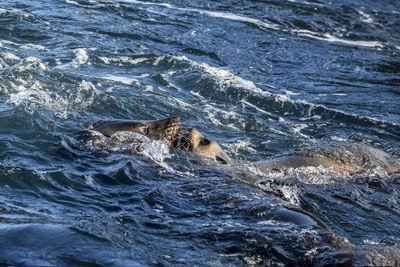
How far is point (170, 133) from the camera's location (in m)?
6.30

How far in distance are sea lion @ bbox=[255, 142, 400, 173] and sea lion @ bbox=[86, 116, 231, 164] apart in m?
0.56

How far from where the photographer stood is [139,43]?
11.1 metres

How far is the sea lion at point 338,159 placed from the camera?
21.3 ft

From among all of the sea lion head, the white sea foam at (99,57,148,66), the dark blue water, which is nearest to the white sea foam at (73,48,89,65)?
the dark blue water

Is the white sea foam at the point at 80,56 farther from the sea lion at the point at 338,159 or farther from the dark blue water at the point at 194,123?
the sea lion at the point at 338,159

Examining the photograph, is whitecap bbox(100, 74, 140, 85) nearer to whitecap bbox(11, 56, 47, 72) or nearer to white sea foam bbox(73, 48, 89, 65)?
white sea foam bbox(73, 48, 89, 65)

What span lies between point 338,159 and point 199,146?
1632 millimetres

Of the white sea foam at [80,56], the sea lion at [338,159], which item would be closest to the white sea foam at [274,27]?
the white sea foam at [80,56]

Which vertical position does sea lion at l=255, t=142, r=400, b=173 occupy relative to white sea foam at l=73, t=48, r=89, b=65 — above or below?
below

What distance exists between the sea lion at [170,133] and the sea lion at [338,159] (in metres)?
0.56

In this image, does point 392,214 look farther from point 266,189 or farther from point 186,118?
point 186,118

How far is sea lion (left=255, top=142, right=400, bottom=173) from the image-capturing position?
6484 millimetres

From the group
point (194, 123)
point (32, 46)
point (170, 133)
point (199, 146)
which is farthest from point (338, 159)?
point (32, 46)

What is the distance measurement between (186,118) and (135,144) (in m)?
2.28
